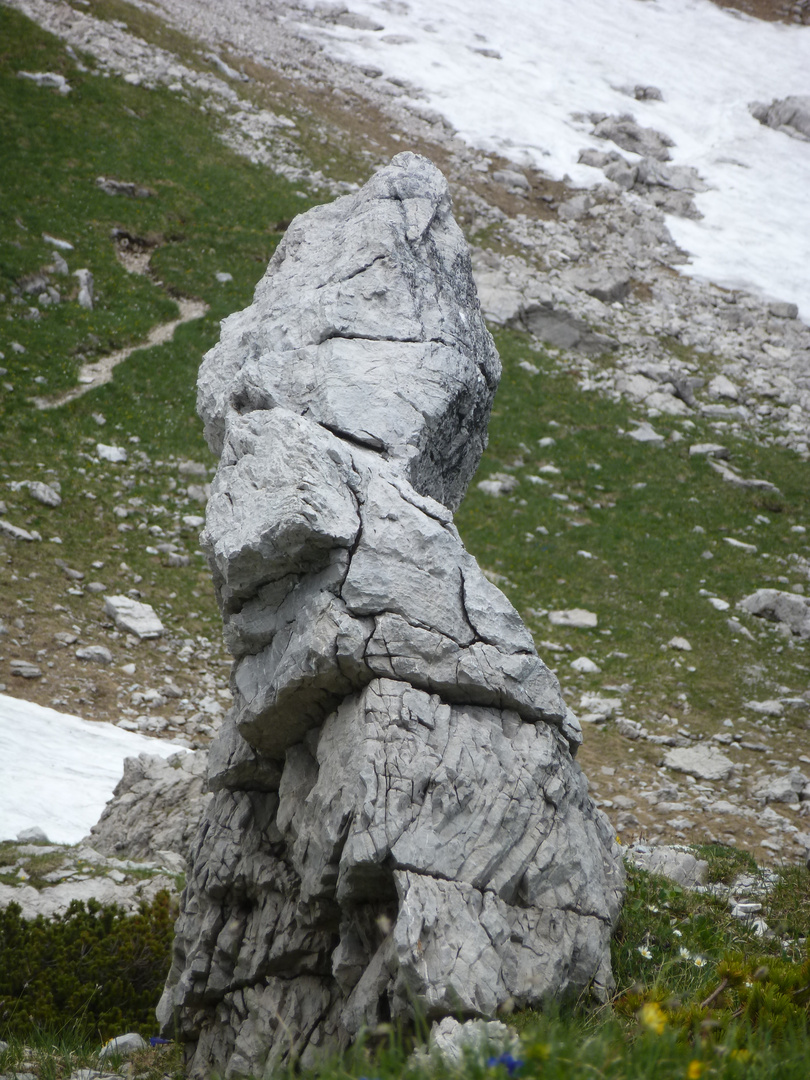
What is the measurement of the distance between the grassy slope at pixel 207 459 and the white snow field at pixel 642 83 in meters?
15.3

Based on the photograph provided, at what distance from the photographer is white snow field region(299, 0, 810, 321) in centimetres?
4462

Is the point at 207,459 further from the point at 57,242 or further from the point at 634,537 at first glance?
the point at 634,537

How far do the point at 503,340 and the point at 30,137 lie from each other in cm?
2220

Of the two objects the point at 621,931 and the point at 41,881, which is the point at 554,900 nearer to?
the point at 621,931

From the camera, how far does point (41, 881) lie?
1052 centimetres

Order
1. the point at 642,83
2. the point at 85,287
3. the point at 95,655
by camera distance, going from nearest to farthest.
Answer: the point at 95,655
the point at 85,287
the point at 642,83

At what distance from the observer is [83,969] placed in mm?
8875

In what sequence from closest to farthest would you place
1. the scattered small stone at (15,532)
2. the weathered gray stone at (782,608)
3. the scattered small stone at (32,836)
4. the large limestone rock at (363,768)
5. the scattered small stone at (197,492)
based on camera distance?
the large limestone rock at (363,768), the scattered small stone at (32,836), the scattered small stone at (15,532), the weathered gray stone at (782,608), the scattered small stone at (197,492)

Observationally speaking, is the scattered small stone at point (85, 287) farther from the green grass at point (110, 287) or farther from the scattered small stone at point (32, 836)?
the scattered small stone at point (32, 836)

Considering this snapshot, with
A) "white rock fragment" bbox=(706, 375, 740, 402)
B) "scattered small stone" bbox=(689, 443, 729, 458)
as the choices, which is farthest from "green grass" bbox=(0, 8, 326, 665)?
"white rock fragment" bbox=(706, 375, 740, 402)

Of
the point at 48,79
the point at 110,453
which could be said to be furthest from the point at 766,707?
the point at 48,79

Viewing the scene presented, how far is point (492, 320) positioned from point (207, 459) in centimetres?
1550

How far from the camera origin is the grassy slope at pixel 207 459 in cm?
1891

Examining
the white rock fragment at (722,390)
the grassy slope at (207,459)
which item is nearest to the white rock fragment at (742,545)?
the grassy slope at (207,459)
